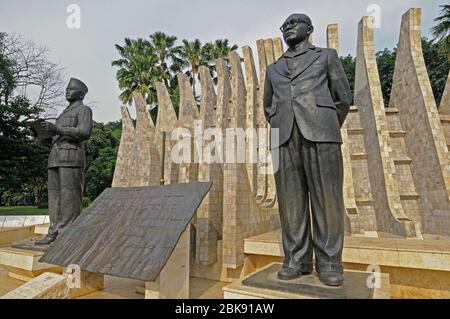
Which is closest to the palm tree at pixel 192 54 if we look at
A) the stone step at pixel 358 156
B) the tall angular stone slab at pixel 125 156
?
the tall angular stone slab at pixel 125 156

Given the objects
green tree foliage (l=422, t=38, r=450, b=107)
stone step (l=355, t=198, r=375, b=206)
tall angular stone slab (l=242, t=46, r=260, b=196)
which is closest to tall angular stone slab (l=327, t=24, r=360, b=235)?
stone step (l=355, t=198, r=375, b=206)

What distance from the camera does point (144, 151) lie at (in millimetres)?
13211

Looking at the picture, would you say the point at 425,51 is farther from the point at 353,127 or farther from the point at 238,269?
the point at 238,269

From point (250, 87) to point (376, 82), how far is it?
5797 millimetres

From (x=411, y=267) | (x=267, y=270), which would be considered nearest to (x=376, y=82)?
(x=411, y=267)

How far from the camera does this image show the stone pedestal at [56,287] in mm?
3185

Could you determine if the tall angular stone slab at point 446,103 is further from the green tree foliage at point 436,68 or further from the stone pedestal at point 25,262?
the stone pedestal at point 25,262

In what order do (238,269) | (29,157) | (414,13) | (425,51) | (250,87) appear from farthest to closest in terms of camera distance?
(425,51)
(29,157)
(250,87)
(414,13)
(238,269)

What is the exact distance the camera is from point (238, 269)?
Answer: 18.7 feet

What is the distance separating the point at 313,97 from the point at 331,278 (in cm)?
184

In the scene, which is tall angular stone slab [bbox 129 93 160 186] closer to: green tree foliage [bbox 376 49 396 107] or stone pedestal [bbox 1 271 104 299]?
stone pedestal [bbox 1 271 104 299]

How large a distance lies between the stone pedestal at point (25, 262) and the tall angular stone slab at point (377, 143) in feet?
29.0

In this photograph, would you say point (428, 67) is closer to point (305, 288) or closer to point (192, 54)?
point (192, 54)

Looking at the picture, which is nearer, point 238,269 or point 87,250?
point 87,250
